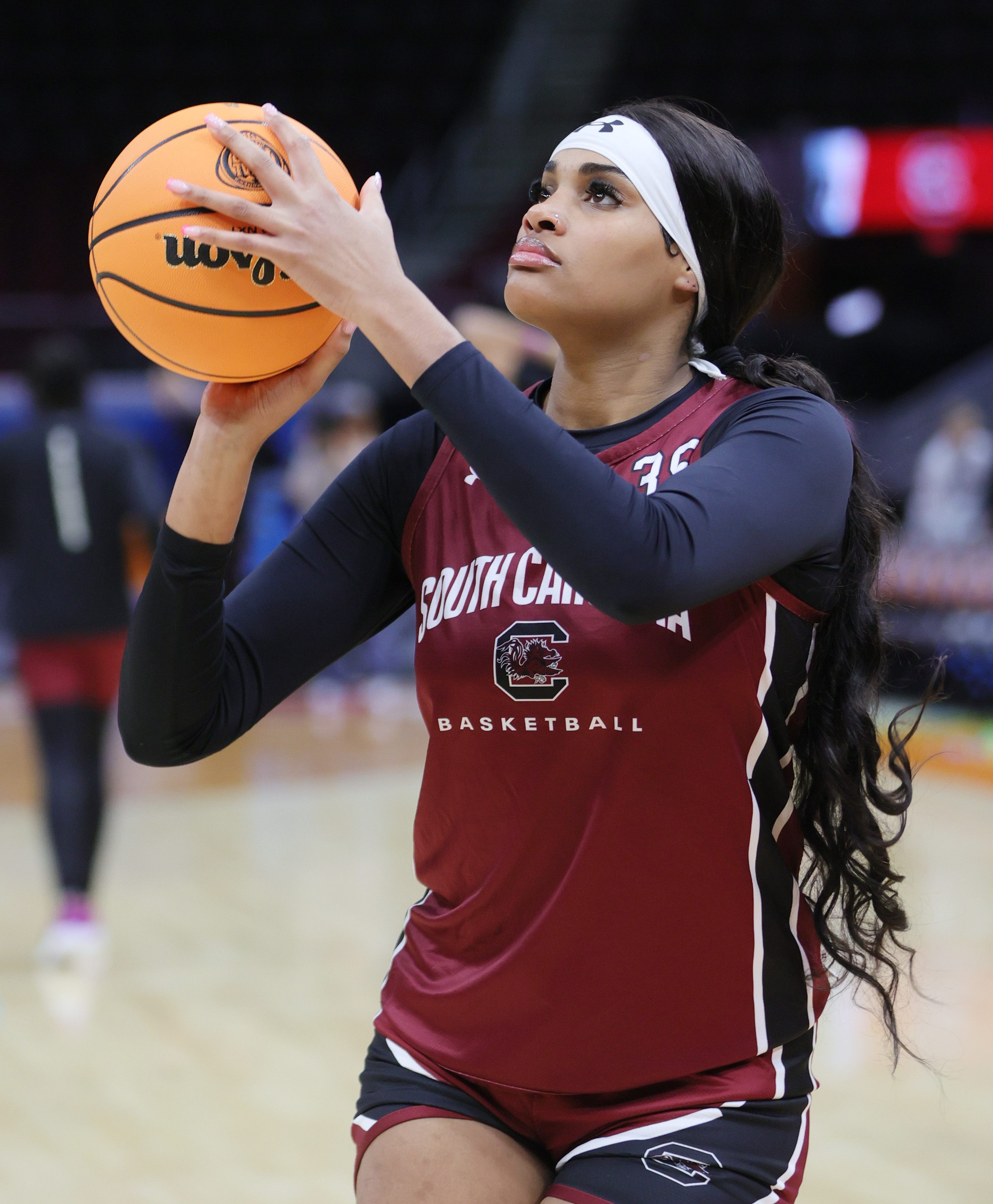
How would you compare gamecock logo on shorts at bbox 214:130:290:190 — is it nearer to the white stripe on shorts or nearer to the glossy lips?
the glossy lips

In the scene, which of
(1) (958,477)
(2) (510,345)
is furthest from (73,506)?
(1) (958,477)

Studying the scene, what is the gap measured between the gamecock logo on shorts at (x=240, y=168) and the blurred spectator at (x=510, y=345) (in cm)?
252

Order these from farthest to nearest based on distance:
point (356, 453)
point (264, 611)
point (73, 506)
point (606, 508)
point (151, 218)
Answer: point (356, 453), point (73, 506), point (264, 611), point (151, 218), point (606, 508)

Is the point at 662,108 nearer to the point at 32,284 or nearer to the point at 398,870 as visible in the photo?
the point at 398,870

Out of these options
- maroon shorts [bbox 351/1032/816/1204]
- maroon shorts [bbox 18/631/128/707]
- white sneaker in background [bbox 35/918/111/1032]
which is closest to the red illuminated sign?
maroon shorts [bbox 18/631/128/707]

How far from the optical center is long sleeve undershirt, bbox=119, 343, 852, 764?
144 centimetres

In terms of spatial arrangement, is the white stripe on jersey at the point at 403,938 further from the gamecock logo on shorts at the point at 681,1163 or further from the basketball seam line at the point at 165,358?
the basketball seam line at the point at 165,358

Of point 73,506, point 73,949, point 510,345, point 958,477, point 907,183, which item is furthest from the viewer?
point 907,183

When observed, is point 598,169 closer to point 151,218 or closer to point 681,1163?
point 151,218

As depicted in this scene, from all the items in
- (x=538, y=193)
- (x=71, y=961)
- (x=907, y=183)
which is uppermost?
(x=907, y=183)

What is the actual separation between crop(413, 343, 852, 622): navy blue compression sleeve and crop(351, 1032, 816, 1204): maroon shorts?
1.90 feet

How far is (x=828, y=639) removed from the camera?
1803mm

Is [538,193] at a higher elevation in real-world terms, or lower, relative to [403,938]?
higher

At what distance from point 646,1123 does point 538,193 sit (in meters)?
1.12
